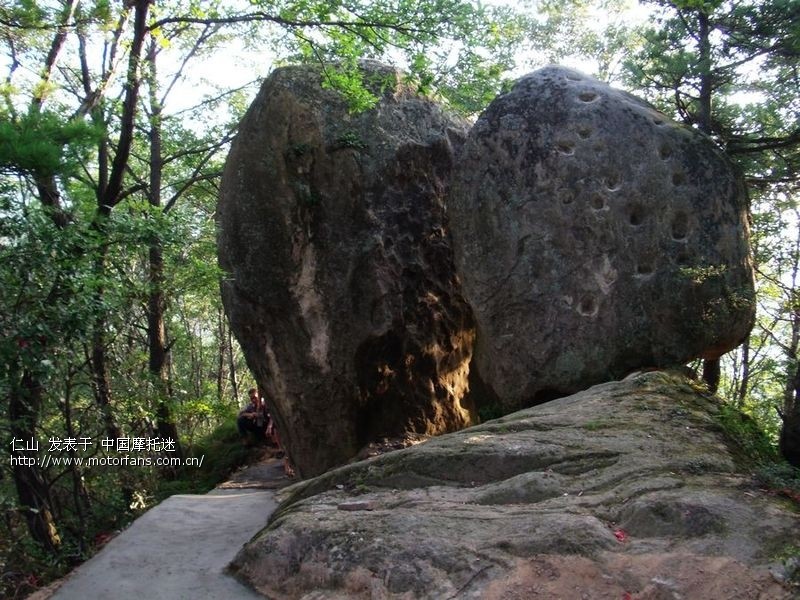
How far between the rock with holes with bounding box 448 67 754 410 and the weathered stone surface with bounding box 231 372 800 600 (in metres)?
1.85

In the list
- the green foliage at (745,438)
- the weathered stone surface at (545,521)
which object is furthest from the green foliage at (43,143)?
the green foliage at (745,438)

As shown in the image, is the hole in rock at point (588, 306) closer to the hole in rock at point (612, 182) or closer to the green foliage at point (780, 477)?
the hole in rock at point (612, 182)

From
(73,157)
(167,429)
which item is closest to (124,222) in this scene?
(73,157)

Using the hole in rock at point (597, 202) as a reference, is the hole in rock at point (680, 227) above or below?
below

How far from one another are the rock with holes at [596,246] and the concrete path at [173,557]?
137 inches

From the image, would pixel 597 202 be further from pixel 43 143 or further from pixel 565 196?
pixel 43 143

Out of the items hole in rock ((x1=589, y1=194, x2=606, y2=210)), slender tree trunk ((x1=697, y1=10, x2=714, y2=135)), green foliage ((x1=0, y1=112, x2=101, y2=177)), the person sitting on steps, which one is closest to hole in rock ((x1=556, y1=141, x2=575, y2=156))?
hole in rock ((x1=589, y1=194, x2=606, y2=210))

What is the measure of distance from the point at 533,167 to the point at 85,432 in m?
6.22

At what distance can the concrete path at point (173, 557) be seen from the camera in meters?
4.82

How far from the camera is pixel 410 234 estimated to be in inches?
415

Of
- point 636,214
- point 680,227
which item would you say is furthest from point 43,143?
point 680,227

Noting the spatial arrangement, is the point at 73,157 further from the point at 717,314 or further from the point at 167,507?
the point at 717,314

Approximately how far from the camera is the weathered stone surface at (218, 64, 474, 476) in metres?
10.3

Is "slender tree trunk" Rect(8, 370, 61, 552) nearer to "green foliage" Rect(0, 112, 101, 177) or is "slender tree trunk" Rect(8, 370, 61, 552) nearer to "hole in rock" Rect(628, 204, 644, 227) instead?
"green foliage" Rect(0, 112, 101, 177)
